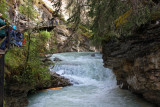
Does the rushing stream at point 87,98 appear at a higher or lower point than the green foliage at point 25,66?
lower

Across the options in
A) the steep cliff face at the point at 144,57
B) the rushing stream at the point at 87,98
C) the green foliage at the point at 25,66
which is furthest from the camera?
the rushing stream at the point at 87,98

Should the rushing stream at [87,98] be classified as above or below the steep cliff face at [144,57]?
below

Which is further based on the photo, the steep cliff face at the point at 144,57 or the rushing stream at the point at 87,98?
the rushing stream at the point at 87,98

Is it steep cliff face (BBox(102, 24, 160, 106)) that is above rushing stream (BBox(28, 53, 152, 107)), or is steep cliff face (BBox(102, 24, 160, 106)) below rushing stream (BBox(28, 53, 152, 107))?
above

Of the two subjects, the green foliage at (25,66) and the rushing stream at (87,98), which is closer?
the green foliage at (25,66)

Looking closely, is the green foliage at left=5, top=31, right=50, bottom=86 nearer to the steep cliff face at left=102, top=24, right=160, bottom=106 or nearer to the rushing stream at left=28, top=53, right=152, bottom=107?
the rushing stream at left=28, top=53, right=152, bottom=107

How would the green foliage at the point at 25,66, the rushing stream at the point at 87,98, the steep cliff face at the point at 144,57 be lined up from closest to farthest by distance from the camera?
1. the steep cliff face at the point at 144,57
2. the green foliage at the point at 25,66
3. the rushing stream at the point at 87,98

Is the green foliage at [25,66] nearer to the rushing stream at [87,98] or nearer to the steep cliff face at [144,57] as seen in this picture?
the rushing stream at [87,98]

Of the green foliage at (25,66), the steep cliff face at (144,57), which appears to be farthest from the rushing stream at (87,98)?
the steep cliff face at (144,57)

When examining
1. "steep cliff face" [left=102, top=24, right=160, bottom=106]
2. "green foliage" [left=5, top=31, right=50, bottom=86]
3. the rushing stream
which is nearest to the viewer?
"steep cliff face" [left=102, top=24, right=160, bottom=106]

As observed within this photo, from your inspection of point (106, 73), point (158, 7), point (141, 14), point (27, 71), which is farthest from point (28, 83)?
point (106, 73)

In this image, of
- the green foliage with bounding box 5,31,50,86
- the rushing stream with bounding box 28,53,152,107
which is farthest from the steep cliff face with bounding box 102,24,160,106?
the green foliage with bounding box 5,31,50,86

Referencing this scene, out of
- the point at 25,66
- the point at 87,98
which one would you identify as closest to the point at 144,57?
the point at 87,98

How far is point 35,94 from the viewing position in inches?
320
